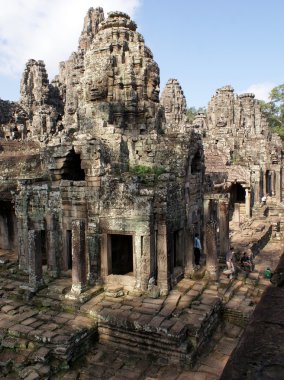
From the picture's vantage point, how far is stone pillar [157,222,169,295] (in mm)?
9797

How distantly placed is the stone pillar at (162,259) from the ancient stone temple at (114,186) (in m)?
0.03

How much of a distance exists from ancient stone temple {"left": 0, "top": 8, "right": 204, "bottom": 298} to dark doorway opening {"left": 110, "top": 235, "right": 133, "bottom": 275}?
0.13 feet

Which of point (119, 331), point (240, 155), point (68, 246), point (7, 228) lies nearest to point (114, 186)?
point (68, 246)

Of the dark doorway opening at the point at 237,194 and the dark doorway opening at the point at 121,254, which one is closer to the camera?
the dark doorway opening at the point at 121,254

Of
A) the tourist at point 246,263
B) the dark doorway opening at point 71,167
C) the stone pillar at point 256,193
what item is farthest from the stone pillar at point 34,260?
the stone pillar at point 256,193

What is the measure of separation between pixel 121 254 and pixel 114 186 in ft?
12.6

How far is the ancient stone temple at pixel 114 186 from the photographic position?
980 centimetres

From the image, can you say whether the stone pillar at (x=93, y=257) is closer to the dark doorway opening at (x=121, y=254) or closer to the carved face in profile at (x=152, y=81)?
the dark doorway opening at (x=121, y=254)

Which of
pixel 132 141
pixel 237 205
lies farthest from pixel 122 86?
pixel 237 205

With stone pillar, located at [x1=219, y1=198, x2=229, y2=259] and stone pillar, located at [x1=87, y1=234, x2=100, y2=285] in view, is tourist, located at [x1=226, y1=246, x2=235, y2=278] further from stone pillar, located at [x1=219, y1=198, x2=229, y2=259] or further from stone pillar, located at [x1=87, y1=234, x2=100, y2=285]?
stone pillar, located at [x1=87, y1=234, x2=100, y2=285]

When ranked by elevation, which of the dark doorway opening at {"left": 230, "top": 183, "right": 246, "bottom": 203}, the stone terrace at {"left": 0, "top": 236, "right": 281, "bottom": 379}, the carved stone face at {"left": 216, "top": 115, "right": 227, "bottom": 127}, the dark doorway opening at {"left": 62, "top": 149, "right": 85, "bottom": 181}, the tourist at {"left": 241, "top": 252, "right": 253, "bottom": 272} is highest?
the carved stone face at {"left": 216, "top": 115, "right": 227, "bottom": 127}

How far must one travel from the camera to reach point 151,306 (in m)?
9.00

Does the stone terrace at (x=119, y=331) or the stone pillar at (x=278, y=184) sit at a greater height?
the stone pillar at (x=278, y=184)

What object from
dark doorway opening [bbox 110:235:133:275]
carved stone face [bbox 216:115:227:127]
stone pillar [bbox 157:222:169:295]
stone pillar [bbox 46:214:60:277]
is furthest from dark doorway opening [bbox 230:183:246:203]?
stone pillar [bbox 46:214:60:277]
